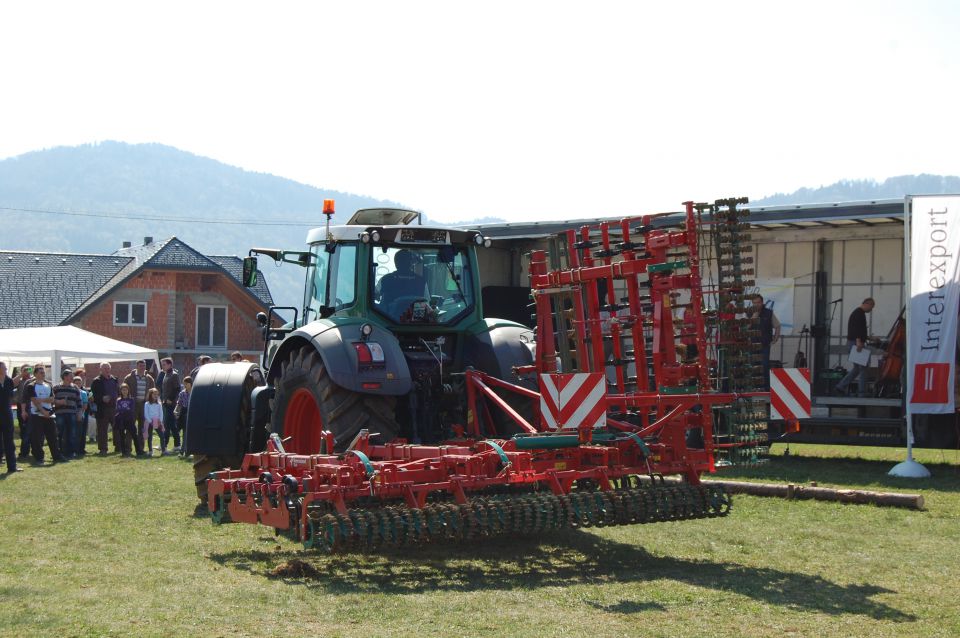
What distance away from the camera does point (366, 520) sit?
7.31 m

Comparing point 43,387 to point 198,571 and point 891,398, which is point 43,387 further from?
point 891,398

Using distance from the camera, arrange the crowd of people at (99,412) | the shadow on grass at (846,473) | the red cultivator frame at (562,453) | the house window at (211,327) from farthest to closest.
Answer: the house window at (211,327)
the crowd of people at (99,412)
the shadow on grass at (846,473)
the red cultivator frame at (562,453)

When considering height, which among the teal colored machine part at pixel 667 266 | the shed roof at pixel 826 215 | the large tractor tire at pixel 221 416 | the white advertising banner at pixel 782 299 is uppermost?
the shed roof at pixel 826 215

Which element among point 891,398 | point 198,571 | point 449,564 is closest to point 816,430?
point 891,398

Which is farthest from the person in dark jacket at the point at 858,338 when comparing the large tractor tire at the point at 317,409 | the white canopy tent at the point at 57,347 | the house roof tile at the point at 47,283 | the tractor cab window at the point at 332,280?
the house roof tile at the point at 47,283

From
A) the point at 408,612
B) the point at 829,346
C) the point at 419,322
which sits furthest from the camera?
the point at 829,346

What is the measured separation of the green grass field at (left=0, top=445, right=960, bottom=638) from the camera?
6.21m

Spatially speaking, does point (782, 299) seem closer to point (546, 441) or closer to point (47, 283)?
point (546, 441)

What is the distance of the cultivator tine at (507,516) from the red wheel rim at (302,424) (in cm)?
205

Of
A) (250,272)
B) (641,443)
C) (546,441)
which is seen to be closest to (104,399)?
(250,272)

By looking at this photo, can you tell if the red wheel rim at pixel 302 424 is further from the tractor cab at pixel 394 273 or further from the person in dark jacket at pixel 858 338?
the person in dark jacket at pixel 858 338

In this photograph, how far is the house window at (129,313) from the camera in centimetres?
4772

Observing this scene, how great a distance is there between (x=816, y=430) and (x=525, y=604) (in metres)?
10.5

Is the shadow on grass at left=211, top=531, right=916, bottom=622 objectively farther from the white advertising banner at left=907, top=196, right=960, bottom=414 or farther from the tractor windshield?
the white advertising banner at left=907, top=196, right=960, bottom=414
